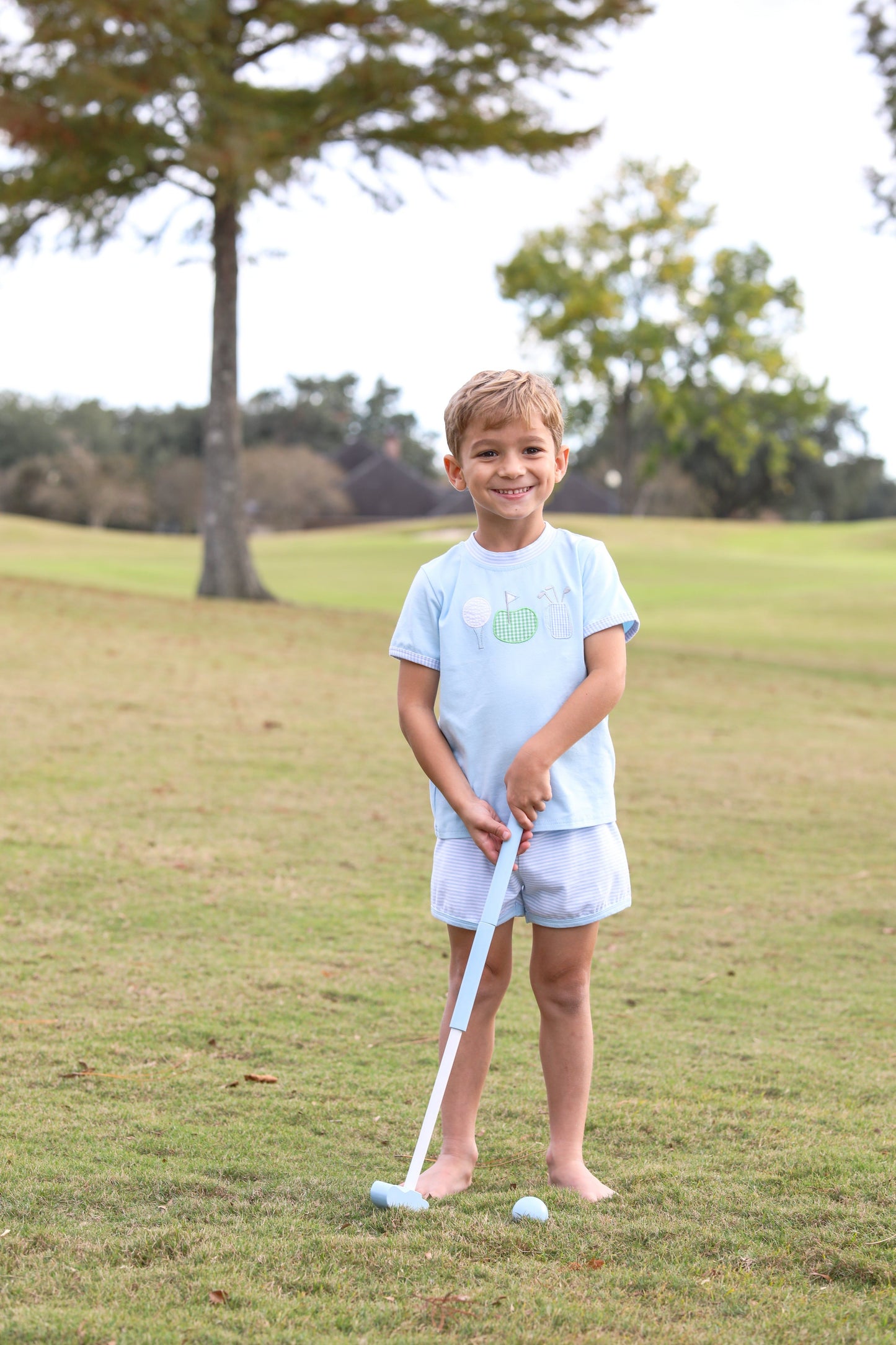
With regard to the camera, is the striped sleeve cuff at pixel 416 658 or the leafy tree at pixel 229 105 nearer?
the striped sleeve cuff at pixel 416 658

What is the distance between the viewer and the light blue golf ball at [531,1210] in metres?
2.41

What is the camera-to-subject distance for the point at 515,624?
8.92ft

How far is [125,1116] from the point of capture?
3020mm

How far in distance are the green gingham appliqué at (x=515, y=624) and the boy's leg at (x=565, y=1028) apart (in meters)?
0.62

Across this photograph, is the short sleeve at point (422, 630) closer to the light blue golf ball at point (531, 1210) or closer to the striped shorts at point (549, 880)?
the striped shorts at point (549, 880)

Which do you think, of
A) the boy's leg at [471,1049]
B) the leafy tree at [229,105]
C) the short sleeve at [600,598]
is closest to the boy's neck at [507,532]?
the short sleeve at [600,598]

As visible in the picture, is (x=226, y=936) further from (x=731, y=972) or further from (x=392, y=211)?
(x=392, y=211)

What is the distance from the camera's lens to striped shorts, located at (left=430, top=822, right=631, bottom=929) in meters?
2.67

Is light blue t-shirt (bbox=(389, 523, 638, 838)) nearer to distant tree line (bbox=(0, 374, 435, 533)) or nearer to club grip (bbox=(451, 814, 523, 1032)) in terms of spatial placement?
club grip (bbox=(451, 814, 523, 1032))

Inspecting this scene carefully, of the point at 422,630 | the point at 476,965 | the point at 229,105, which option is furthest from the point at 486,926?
the point at 229,105

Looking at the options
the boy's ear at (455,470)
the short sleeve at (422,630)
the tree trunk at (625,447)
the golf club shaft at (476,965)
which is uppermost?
the tree trunk at (625,447)

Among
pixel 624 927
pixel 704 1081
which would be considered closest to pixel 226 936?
pixel 624 927

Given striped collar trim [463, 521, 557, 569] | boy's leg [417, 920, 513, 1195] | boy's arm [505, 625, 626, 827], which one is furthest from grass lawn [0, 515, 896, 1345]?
striped collar trim [463, 521, 557, 569]

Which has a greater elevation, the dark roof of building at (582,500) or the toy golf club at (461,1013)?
the dark roof of building at (582,500)
